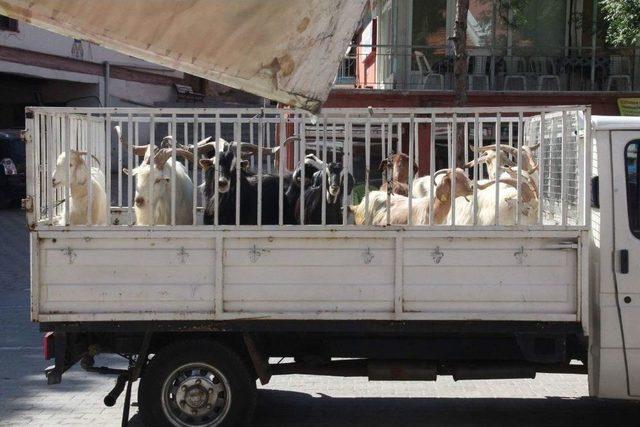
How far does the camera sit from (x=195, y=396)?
6.34 metres

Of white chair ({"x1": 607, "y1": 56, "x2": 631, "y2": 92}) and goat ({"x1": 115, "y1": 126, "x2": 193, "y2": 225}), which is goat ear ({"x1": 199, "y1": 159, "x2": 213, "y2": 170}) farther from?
white chair ({"x1": 607, "y1": 56, "x2": 631, "y2": 92})

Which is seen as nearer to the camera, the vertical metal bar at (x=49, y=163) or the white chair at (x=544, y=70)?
Result: the vertical metal bar at (x=49, y=163)

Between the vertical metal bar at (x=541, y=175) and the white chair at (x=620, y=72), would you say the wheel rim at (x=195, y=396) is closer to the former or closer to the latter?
the vertical metal bar at (x=541, y=175)

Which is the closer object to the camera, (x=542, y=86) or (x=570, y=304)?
(x=570, y=304)

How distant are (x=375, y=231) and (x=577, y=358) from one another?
1.68m

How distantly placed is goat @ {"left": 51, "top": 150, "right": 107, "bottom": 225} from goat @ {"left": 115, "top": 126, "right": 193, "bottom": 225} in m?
0.31

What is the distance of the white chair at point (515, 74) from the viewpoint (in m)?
20.3

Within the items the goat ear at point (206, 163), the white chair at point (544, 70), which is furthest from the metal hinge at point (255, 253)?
the white chair at point (544, 70)

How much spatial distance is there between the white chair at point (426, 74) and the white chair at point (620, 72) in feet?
11.8

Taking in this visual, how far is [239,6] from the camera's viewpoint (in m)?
3.55

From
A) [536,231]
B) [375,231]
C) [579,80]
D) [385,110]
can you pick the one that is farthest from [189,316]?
[579,80]

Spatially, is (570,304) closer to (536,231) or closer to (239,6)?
(536,231)

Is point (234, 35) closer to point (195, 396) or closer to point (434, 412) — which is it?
point (195, 396)

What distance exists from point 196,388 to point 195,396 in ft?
0.18
